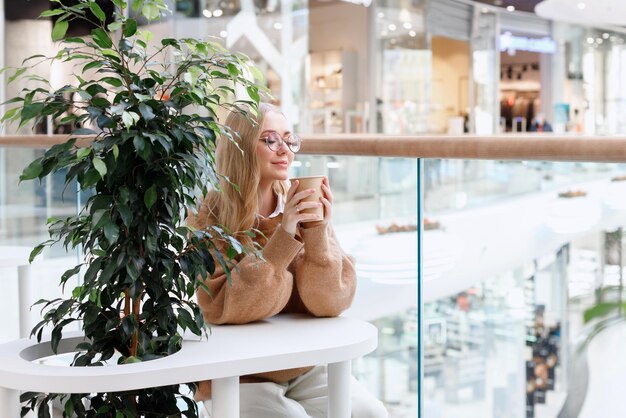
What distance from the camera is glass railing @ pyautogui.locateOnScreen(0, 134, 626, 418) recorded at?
168 cm

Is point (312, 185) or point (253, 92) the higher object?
point (253, 92)

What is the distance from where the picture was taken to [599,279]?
1607 millimetres

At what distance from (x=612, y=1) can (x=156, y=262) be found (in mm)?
11052

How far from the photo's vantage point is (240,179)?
1829mm

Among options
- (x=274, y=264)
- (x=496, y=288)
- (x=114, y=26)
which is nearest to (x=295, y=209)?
(x=274, y=264)

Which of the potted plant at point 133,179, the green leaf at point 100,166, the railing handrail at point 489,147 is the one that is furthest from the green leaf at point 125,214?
the railing handrail at point 489,147

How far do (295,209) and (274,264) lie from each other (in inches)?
4.9

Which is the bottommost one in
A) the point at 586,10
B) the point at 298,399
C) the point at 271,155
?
the point at 298,399

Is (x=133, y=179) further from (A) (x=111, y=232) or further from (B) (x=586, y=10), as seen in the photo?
(B) (x=586, y=10)

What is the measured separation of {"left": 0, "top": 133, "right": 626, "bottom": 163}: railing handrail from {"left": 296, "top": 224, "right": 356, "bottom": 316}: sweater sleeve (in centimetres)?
27

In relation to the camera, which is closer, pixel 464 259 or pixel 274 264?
pixel 274 264

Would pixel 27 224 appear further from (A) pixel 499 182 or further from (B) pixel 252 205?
(B) pixel 252 205

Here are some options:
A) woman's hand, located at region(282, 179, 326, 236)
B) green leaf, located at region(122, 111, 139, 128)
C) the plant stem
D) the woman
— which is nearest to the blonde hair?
the woman

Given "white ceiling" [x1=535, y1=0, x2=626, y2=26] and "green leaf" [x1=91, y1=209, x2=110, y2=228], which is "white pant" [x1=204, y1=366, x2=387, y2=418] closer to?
"green leaf" [x1=91, y1=209, x2=110, y2=228]
